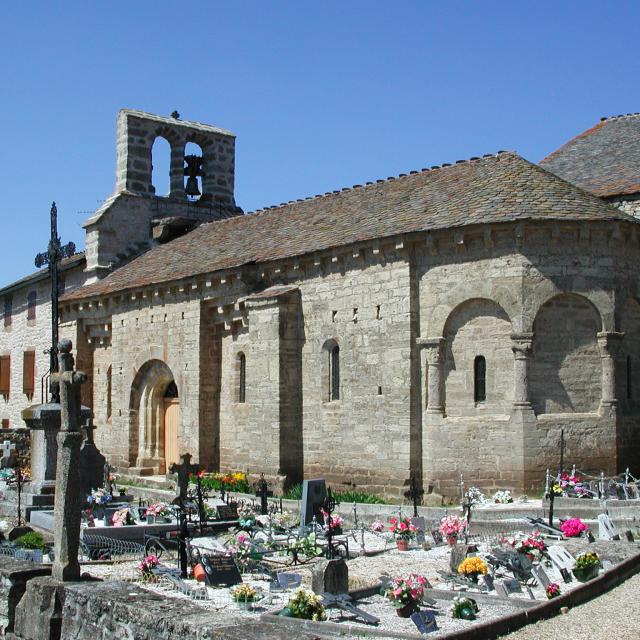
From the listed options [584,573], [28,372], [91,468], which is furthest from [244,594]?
[28,372]

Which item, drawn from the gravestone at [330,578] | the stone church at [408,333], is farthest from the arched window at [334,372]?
the gravestone at [330,578]

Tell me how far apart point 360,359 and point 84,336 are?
12.2m

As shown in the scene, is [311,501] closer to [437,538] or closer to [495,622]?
[437,538]

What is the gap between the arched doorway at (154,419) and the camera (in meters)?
25.9

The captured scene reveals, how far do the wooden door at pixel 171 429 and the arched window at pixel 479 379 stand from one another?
10.0m

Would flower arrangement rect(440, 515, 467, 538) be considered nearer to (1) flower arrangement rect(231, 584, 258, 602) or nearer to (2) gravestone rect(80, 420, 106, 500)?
(1) flower arrangement rect(231, 584, 258, 602)

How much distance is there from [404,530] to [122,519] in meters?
4.48

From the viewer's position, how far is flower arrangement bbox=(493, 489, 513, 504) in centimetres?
1678

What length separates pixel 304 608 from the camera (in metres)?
9.29

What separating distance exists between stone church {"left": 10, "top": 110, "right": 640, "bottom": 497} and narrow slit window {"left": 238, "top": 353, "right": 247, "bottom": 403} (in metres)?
0.04

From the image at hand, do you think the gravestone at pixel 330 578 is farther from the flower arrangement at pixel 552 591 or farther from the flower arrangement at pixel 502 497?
the flower arrangement at pixel 502 497

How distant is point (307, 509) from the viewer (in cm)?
1567

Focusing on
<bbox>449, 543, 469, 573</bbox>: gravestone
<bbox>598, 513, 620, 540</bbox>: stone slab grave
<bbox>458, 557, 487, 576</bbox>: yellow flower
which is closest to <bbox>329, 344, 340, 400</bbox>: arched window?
<bbox>598, 513, 620, 540</bbox>: stone slab grave

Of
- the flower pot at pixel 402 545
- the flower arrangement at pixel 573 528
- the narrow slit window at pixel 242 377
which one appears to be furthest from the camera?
the narrow slit window at pixel 242 377
